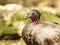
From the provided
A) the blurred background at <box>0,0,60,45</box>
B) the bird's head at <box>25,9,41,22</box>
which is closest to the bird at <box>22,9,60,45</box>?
the bird's head at <box>25,9,41,22</box>

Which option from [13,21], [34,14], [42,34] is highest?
[34,14]

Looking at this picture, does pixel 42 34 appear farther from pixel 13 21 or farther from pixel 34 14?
pixel 13 21

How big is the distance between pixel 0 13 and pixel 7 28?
1.87 feet

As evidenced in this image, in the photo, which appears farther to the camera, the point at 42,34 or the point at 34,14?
the point at 34,14

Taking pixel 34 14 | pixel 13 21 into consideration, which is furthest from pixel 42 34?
pixel 13 21

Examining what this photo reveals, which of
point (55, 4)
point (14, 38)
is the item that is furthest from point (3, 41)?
point (55, 4)

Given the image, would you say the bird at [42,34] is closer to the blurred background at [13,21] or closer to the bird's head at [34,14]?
the bird's head at [34,14]

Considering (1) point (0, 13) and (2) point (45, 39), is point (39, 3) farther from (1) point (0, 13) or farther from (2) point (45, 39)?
(2) point (45, 39)

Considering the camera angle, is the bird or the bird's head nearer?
the bird

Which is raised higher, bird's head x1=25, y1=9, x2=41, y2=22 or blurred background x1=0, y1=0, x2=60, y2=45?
bird's head x1=25, y1=9, x2=41, y2=22

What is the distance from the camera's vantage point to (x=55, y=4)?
520 inches

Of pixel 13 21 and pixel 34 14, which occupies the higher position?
pixel 34 14

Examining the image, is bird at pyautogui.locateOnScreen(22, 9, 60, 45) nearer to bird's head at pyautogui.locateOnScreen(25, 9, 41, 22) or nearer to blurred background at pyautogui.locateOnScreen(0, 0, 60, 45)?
bird's head at pyautogui.locateOnScreen(25, 9, 41, 22)

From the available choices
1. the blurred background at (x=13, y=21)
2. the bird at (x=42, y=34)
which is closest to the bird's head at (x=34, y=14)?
the bird at (x=42, y=34)
